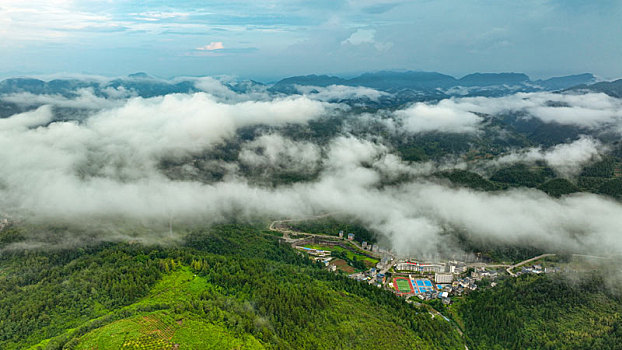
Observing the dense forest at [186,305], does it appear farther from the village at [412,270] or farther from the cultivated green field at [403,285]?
the village at [412,270]

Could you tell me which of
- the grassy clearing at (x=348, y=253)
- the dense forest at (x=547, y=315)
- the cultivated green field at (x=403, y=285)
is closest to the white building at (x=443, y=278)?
the cultivated green field at (x=403, y=285)

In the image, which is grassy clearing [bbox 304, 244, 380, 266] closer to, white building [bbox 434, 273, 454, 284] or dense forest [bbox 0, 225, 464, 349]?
white building [bbox 434, 273, 454, 284]

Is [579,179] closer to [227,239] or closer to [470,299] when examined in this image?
[470,299]

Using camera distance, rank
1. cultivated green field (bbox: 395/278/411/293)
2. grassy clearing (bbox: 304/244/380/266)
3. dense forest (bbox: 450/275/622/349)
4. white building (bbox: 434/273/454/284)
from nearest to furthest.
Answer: dense forest (bbox: 450/275/622/349), cultivated green field (bbox: 395/278/411/293), white building (bbox: 434/273/454/284), grassy clearing (bbox: 304/244/380/266)

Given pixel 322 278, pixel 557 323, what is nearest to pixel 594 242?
pixel 557 323

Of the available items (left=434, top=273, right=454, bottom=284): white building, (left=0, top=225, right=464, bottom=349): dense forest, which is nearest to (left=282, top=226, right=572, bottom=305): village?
(left=434, top=273, right=454, bottom=284): white building

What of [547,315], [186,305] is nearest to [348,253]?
[547,315]

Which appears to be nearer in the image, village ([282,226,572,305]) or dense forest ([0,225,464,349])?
dense forest ([0,225,464,349])

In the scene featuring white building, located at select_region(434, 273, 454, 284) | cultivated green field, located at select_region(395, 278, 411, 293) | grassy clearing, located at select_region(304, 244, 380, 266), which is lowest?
grassy clearing, located at select_region(304, 244, 380, 266)

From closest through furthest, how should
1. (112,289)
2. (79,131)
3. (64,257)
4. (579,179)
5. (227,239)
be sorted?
(112,289)
(64,257)
(227,239)
(579,179)
(79,131)

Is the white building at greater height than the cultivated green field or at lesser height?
greater

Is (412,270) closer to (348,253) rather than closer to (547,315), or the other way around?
(348,253)
